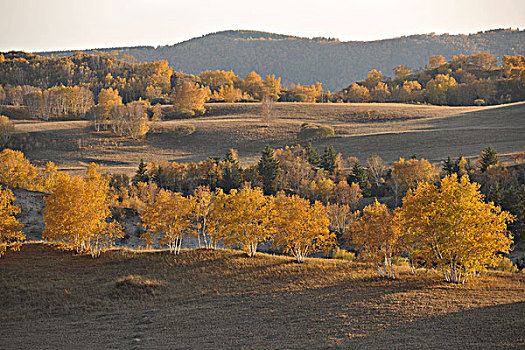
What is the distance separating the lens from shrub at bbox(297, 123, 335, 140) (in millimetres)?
113562

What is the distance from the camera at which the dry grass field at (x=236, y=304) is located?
23.4 meters

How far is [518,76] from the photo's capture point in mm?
165125

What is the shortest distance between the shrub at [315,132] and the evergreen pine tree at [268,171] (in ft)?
133

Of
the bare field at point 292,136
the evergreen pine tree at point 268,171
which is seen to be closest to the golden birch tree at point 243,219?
the evergreen pine tree at point 268,171

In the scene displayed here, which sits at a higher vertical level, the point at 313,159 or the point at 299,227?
the point at 313,159

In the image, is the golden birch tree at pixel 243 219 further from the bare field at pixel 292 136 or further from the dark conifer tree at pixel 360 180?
the bare field at pixel 292 136

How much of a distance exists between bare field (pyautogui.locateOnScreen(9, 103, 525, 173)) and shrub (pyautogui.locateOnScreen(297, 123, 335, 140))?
7.74 ft

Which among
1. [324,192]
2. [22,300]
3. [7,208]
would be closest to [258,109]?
[324,192]

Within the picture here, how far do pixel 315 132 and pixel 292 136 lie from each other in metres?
5.68

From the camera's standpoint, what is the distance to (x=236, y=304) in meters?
30.7

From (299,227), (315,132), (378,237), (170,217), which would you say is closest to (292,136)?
(315,132)

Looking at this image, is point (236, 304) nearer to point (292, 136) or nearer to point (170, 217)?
point (170, 217)

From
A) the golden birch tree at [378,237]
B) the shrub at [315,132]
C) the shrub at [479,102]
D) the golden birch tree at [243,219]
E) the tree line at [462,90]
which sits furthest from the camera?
the tree line at [462,90]

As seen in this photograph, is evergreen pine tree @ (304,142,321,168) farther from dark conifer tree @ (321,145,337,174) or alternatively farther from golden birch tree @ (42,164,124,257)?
golden birch tree @ (42,164,124,257)
